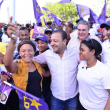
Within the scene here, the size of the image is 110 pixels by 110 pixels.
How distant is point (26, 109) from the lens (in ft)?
6.57

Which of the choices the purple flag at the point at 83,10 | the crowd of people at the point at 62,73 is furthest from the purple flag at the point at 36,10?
the crowd of people at the point at 62,73

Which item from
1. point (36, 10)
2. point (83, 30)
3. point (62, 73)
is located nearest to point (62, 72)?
point (62, 73)

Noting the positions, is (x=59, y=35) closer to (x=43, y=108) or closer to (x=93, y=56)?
(x=93, y=56)

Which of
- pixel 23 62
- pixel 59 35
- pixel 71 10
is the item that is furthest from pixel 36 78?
pixel 71 10

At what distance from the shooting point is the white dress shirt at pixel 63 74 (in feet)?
7.13

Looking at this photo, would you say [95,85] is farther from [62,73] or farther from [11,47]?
[11,47]

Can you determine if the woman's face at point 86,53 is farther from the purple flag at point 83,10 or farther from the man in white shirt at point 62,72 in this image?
the purple flag at point 83,10

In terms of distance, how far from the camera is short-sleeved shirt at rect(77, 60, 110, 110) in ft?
5.69

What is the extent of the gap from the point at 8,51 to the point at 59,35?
942 mm

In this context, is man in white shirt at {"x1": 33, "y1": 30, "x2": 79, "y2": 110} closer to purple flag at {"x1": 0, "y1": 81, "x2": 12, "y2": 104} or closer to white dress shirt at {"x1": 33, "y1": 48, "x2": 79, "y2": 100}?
white dress shirt at {"x1": 33, "y1": 48, "x2": 79, "y2": 100}

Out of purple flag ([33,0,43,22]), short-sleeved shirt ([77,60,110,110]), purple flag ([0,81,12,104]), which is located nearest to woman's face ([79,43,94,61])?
short-sleeved shirt ([77,60,110,110])

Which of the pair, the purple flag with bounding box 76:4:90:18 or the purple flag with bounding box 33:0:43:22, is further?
the purple flag with bounding box 33:0:43:22

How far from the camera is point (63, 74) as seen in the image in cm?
217

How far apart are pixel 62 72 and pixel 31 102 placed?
0.66m
